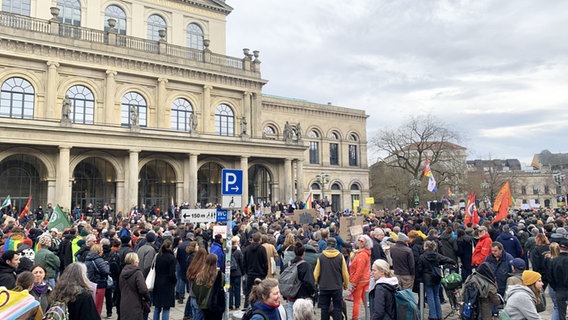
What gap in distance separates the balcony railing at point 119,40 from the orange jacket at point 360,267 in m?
31.3

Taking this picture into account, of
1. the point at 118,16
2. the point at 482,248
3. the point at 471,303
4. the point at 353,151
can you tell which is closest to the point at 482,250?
the point at 482,248

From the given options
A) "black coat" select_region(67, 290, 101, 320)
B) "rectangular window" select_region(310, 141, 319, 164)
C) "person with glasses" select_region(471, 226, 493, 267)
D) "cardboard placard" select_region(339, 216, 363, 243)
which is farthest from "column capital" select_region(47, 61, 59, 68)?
"person with glasses" select_region(471, 226, 493, 267)

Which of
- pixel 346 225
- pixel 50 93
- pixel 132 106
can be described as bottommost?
pixel 346 225

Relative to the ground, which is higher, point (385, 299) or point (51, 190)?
point (51, 190)

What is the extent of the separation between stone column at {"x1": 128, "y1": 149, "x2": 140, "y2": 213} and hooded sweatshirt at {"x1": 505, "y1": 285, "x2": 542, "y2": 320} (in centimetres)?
2914

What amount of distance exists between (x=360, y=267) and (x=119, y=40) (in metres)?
33.2

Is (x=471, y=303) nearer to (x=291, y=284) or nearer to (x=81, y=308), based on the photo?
(x=291, y=284)

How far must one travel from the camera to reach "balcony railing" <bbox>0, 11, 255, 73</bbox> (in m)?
31.8

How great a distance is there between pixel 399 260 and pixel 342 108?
1914 inches

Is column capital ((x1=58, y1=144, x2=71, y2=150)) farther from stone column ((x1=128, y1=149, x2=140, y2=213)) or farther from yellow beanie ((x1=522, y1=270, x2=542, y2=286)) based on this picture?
yellow beanie ((x1=522, y1=270, x2=542, y2=286))


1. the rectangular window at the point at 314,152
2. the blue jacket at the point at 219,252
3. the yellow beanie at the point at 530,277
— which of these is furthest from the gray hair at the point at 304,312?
the rectangular window at the point at 314,152

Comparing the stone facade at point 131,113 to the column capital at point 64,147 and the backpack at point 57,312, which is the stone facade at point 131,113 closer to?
the column capital at point 64,147

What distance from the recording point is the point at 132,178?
103 ft

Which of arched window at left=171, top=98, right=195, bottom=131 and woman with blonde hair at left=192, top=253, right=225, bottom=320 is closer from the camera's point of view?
woman with blonde hair at left=192, top=253, right=225, bottom=320
